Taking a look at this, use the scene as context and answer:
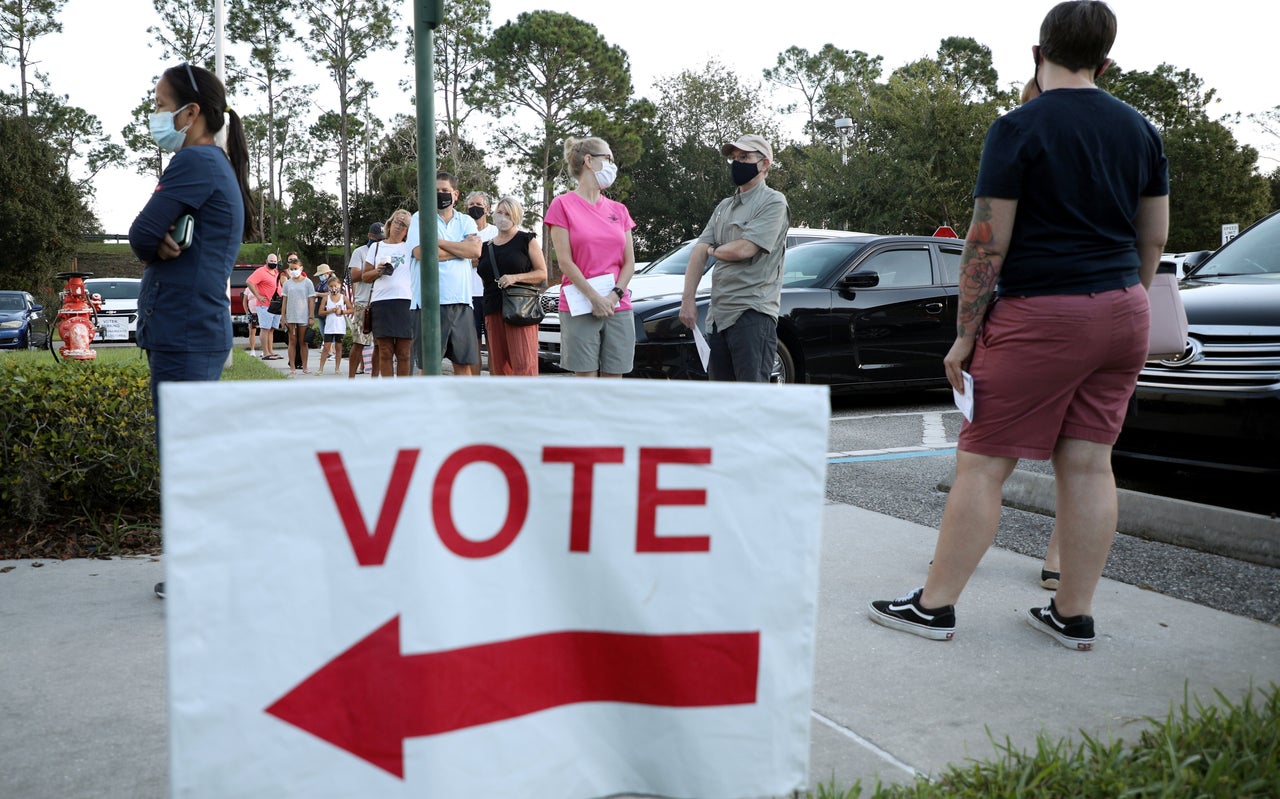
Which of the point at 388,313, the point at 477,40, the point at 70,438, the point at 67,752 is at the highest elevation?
the point at 477,40

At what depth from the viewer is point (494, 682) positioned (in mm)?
1512

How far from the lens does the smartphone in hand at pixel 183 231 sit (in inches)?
138

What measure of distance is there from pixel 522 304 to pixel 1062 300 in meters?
4.81

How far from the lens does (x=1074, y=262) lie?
3113 millimetres

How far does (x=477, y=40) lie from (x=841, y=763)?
4744 centimetres

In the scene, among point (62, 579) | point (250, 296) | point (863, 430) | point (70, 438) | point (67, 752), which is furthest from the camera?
point (250, 296)

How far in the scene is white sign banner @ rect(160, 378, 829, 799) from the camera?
1393 mm

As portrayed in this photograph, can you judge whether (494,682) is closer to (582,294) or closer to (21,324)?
(582,294)

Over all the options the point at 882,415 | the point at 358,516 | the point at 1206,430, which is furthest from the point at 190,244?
the point at 882,415

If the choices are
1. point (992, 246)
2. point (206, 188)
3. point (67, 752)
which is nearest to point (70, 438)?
point (206, 188)

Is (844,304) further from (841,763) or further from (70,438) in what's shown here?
(841,763)

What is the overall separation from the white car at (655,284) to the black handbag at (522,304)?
120 cm

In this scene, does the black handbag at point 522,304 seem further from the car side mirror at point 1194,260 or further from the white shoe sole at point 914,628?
the white shoe sole at point 914,628

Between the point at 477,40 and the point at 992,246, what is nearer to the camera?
the point at 992,246
